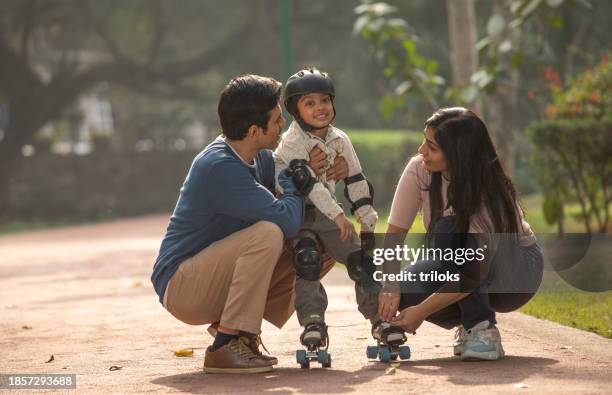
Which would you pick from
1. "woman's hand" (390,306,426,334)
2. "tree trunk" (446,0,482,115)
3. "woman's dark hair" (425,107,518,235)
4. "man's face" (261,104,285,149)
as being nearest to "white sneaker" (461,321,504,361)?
"woman's hand" (390,306,426,334)

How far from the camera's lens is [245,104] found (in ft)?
20.4

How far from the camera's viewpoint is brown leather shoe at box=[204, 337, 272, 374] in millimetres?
6094

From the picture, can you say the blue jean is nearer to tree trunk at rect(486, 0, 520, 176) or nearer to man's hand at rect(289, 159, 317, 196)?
man's hand at rect(289, 159, 317, 196)

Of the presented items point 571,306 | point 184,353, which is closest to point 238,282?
point 184,353

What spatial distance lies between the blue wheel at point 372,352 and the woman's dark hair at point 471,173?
655 millimetres

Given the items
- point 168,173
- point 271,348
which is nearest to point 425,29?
point 168,173

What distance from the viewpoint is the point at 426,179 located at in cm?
643

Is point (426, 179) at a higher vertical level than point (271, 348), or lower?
higher

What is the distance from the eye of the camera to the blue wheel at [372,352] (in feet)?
20.8

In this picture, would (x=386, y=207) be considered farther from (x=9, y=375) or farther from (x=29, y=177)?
(x=9, y=375)

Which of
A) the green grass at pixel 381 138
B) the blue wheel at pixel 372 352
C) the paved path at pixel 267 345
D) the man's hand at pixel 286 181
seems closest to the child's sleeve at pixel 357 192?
the man's hand at pixel 286 181

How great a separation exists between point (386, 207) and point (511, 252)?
67.3 feet

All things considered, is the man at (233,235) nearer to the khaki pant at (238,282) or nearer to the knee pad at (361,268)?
the khaki pant at (238,282)

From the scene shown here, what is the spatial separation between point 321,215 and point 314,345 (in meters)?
0.70
